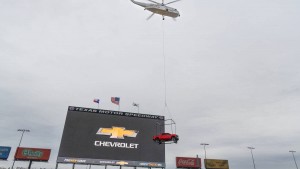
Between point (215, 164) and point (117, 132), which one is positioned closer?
point (117, 132)

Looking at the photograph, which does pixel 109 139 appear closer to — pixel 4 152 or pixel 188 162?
pixel 188 162

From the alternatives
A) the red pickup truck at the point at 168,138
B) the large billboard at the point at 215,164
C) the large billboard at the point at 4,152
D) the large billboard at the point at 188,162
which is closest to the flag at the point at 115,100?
the red pickup truck at the point at 168,138

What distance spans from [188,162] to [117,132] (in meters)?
28.8

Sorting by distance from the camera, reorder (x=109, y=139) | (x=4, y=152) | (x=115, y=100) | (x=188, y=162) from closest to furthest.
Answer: (x=109, y=139), (x=115, y=100), (x=4, y=152), (x=188, y=162)

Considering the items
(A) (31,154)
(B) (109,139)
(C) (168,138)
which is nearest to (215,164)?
(B) (109,139)

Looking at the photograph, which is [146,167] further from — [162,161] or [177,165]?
[177,165]

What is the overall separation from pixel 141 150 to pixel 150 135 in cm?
354

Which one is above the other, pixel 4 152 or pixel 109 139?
pixel 109 139

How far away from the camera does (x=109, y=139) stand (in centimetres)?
4325

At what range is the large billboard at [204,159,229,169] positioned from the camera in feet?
232

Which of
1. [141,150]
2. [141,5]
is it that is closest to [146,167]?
[141,150]

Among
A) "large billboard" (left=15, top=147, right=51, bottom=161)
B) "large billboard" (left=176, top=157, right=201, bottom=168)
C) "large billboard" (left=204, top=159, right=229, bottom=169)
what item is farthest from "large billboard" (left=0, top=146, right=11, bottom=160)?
"large billboard" (left=204, top=159, right=229, bottom=169)

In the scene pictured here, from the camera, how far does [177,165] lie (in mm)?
63000

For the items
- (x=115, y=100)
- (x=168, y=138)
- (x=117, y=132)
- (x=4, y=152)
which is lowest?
(x=168, y=138)
